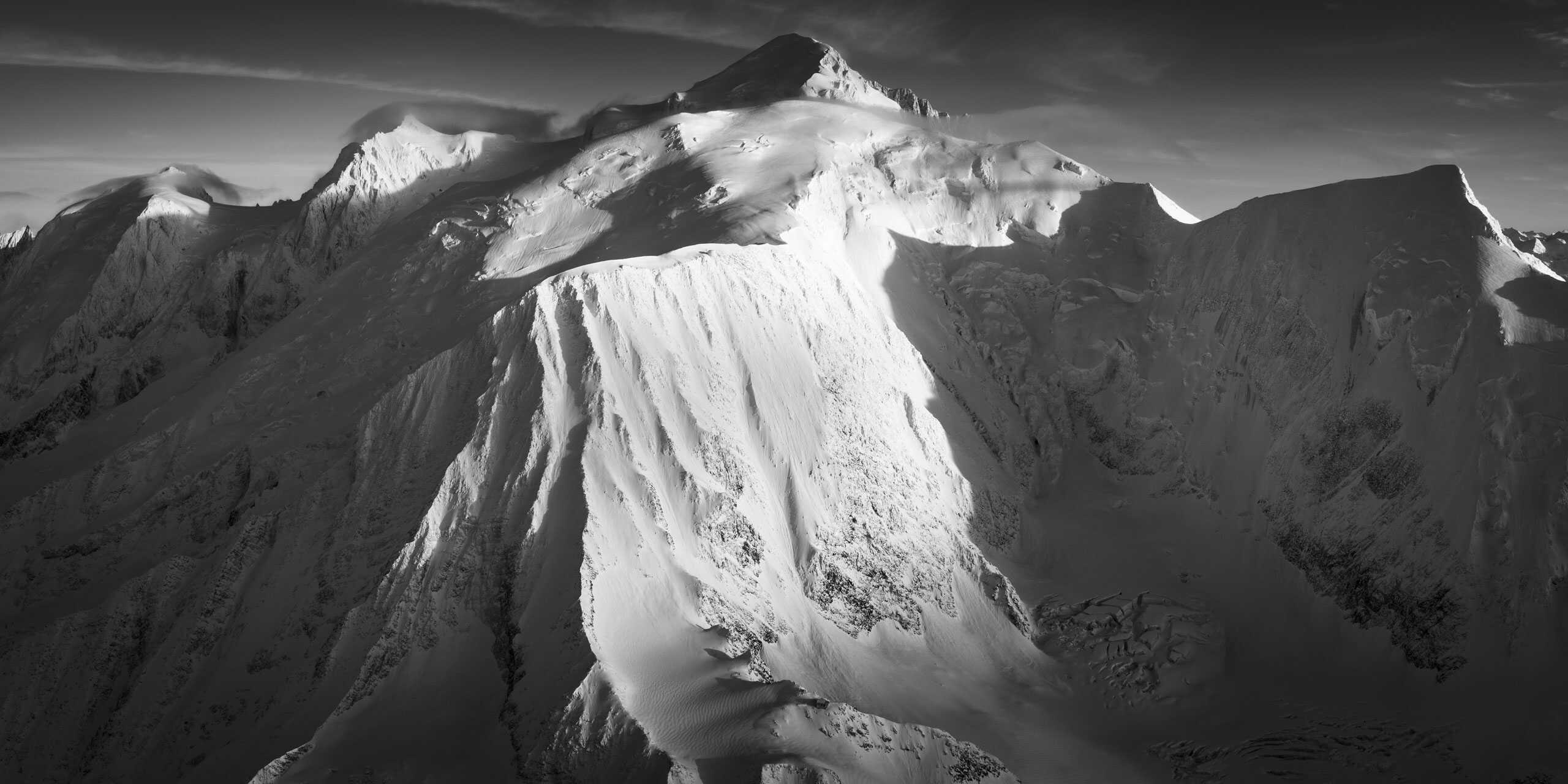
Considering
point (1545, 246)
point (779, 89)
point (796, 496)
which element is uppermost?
point (779, 89)

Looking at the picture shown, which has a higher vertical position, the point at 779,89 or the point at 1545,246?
the point at 779,89

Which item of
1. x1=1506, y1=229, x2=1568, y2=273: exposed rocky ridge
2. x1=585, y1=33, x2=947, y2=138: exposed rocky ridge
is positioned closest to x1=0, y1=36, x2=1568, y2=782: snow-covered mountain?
x1=585, y1=33, x2=947, y2=138: exposed rocky ridge

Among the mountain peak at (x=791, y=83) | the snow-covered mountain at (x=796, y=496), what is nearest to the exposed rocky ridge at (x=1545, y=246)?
the snow-covered mountain at (x=796, y=496)

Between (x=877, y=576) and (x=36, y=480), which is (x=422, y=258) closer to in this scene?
(x=36, y=480)

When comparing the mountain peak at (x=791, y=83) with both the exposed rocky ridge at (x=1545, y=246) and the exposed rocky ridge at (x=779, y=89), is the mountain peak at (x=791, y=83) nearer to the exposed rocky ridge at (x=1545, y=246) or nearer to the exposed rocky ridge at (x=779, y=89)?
the exposed rocky ridge at (x=779, y=89)

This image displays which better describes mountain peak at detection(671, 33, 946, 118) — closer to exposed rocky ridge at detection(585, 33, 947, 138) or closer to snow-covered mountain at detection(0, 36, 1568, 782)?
exposed rocky ridge at detection(585, 33, 947, 138)

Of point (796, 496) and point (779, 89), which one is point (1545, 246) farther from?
point (796, 496)

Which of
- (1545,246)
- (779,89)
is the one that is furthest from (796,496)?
(1545,246)

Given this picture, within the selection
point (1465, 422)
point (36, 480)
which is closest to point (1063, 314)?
point (1465, 422)
